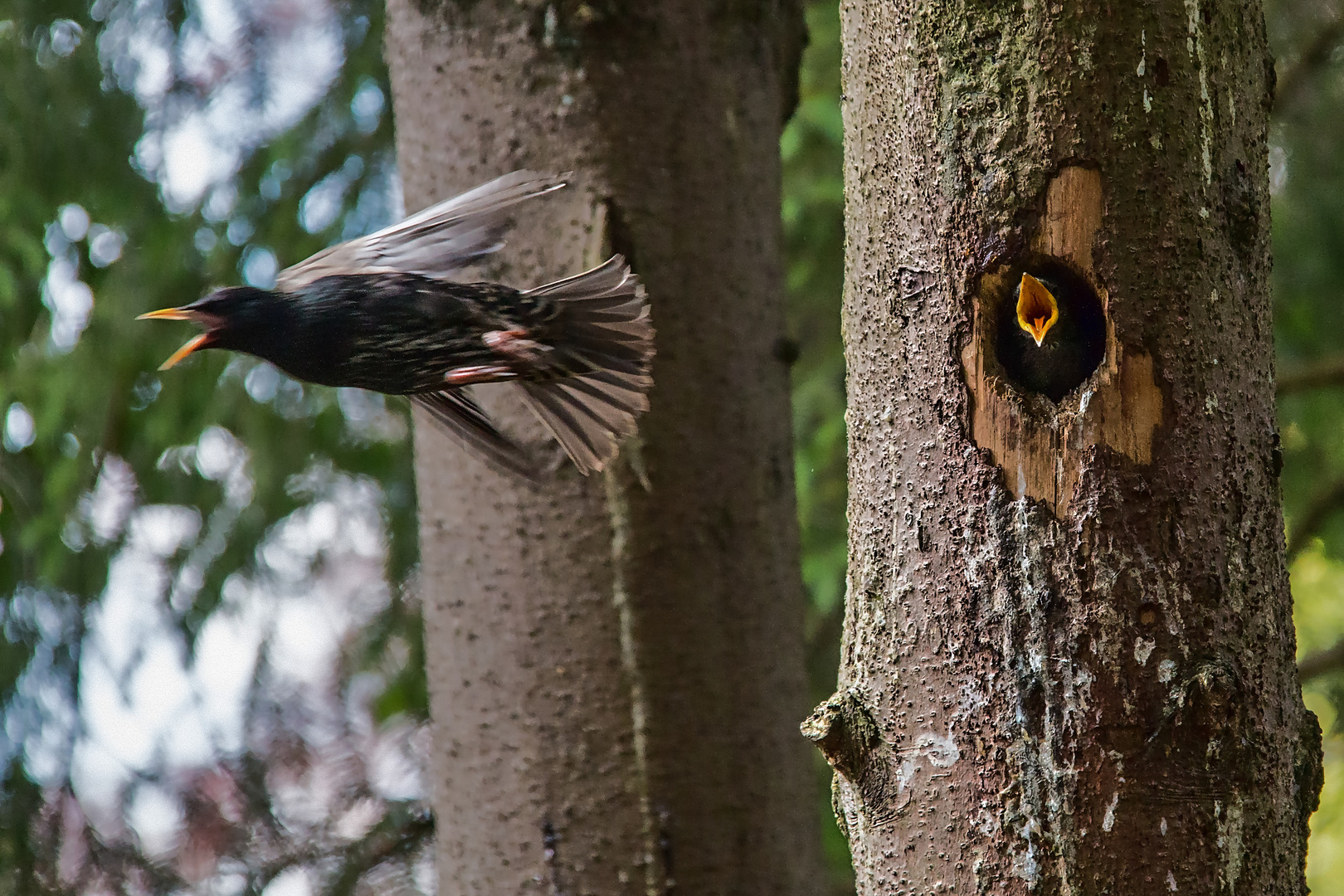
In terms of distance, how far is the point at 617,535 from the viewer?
1697 millimetres

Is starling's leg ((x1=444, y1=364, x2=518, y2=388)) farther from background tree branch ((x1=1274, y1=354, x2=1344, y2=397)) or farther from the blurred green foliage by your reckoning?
background tree branch ((x1=1274, y1=354, x2=1344, y2=397))

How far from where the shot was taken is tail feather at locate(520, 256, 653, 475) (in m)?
1.21

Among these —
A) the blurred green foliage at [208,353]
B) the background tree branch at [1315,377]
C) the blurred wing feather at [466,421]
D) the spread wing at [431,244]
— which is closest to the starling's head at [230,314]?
the spread wing at [431,244]

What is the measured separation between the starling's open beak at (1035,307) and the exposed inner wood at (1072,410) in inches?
1.3

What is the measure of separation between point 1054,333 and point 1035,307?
1.2 inches

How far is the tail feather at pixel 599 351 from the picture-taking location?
121 centimetres

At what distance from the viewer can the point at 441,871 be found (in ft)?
5.90

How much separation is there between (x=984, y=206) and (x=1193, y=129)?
0.21 metres

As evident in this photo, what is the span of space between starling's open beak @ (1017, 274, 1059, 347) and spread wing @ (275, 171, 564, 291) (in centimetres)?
48

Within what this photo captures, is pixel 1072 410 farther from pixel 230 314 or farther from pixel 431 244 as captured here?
pixel 230 314

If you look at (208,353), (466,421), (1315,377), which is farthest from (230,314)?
(1315,377)

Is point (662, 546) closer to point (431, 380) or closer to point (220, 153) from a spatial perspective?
point (431, 380)

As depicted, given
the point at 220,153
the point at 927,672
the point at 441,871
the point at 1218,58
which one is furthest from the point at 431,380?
the point at 220,153

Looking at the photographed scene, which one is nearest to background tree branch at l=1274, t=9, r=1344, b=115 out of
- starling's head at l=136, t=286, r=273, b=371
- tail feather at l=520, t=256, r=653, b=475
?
tail feather at l=520, t=256, r=653, b=475
